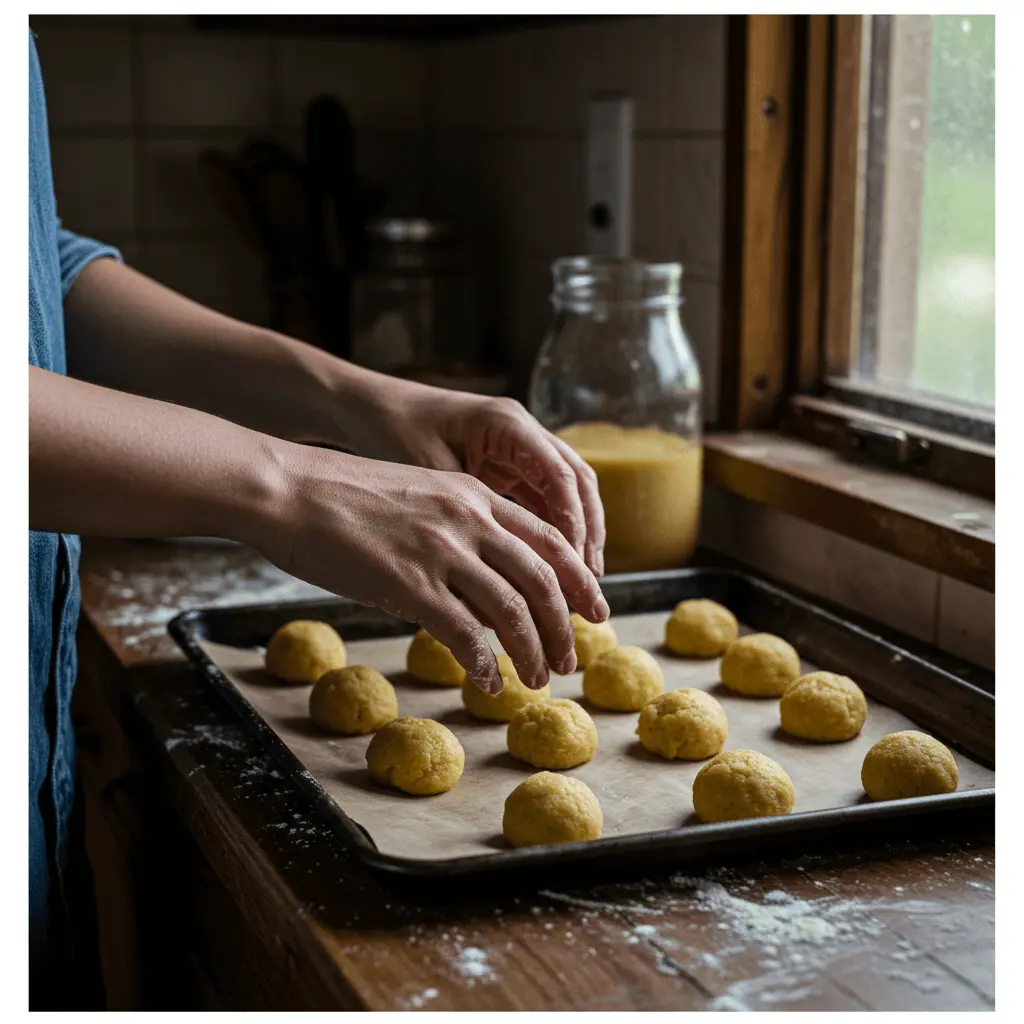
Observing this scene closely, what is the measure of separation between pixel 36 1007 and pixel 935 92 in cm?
119

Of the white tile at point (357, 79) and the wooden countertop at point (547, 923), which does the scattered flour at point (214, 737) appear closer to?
the wooden countertop at point (547, 923)

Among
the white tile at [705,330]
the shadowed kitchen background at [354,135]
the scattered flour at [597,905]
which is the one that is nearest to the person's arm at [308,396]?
the scattered flour at [597,905]

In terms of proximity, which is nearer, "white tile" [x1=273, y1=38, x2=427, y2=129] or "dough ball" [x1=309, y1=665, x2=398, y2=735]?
"dough ball" [x1=309, y1=665, x2=398, y2=735]

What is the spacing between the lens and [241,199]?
2119mm

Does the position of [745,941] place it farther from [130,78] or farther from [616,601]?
[130,78]

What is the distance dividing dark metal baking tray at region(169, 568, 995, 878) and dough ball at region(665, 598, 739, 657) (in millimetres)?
71

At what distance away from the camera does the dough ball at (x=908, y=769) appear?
2.91ft

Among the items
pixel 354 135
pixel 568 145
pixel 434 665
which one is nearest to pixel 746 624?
pixel 434 665

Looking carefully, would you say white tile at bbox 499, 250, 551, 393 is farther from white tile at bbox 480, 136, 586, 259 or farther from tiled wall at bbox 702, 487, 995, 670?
tiled wall at bbox 702, 487, 995, 670

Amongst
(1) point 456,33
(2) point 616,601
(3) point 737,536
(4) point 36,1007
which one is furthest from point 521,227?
(4) point 36,1007

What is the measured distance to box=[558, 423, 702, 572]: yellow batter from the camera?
1394 mm

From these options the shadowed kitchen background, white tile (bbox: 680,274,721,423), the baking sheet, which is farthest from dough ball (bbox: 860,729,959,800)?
the shadowed kitchen background

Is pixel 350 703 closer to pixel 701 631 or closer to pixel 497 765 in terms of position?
pixel 497 765

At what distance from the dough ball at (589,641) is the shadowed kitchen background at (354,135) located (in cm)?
74
